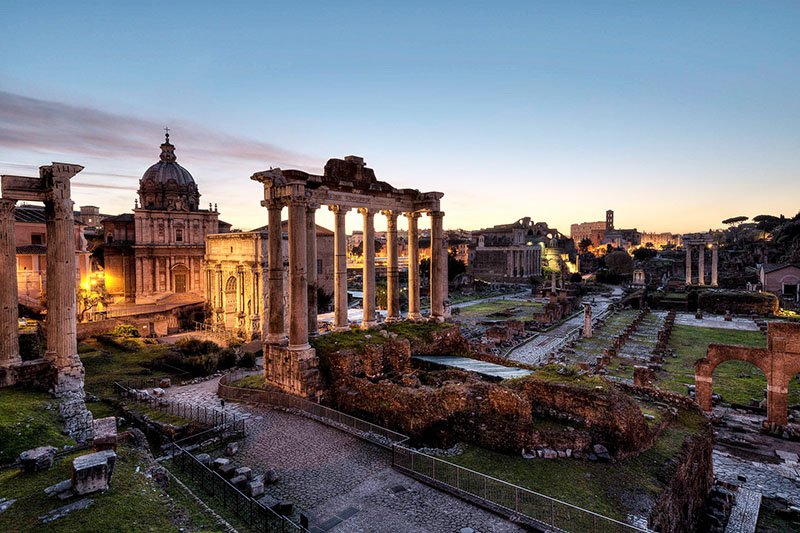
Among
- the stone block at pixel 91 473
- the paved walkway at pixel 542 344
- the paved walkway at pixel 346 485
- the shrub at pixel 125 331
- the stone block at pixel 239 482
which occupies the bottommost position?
the paved walkway at pixel 542 344

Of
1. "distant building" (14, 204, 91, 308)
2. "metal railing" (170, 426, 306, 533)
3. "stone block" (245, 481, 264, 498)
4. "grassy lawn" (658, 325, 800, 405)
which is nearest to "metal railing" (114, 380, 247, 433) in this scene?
"metal railing" (170, 426, 306, 533)

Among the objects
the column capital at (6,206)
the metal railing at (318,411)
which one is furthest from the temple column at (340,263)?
the column capital at (6,206)

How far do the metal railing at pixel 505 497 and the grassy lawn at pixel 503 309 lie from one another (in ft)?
146

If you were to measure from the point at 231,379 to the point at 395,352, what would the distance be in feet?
30.4

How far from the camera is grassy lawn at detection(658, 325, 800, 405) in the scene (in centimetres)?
2445

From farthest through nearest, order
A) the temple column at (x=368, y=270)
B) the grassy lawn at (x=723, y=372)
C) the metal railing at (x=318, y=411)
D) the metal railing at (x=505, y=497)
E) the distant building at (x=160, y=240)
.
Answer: the distant building at (x=160, y=240), the grassy lawn at (x=723, y=372), the temple column at (x=368, y=270), the metal railing at (x=318, y=411), the metal railing at (x=505, y=497)

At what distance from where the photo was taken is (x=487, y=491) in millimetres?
10656

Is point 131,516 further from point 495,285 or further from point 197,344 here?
point 495,285

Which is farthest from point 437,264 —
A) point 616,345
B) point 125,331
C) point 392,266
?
point 125,331

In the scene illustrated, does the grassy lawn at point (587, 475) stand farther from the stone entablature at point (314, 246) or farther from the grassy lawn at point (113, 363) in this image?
the grassy lawn at point (113, 363)

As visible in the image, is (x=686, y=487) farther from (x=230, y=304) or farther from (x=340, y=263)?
(x=230, y=304)

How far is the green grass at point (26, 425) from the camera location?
438 inches

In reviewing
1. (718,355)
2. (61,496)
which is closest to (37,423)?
(61,496)

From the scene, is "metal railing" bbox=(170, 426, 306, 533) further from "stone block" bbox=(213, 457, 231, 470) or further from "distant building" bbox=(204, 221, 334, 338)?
"distant building" bbox=(204, 221, 334, 338)
